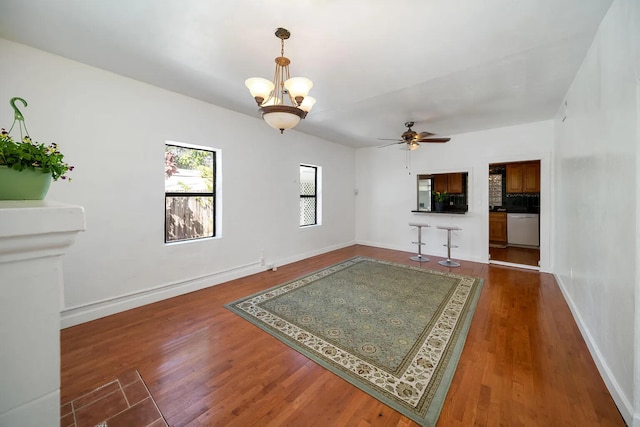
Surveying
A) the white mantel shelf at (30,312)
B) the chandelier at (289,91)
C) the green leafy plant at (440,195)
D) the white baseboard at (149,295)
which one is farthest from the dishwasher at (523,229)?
the white mantel shelf at (30,312)

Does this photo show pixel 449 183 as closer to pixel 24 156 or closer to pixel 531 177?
pixel 531 177

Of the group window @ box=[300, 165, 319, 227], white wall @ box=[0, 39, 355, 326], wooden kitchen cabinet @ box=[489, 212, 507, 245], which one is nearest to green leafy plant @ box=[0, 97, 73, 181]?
white wall @ box=[0, 39, 355, 326]

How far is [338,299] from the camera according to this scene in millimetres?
3246

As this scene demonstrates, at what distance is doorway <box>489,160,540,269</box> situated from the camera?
595 centimetres

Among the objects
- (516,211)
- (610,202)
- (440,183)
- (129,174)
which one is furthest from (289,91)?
(516,211)

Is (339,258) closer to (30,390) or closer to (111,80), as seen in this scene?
(111,80)

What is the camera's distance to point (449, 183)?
19.8 feet

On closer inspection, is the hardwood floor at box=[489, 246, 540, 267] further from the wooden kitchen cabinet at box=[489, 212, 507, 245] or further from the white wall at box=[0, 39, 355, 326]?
the white wall at box=[0, 39, 355, 326]

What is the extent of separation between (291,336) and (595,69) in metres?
3.59

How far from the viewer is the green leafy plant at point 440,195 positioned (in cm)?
559

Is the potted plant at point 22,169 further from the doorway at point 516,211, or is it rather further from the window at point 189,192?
the doorway at point 516,211

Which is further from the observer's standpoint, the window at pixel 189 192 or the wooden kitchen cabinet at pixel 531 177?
the wooden kitchen cabinet at pixel 531 177

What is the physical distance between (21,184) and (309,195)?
5063 millimetres

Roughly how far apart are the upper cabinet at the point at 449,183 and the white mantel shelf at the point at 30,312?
6493 mm
